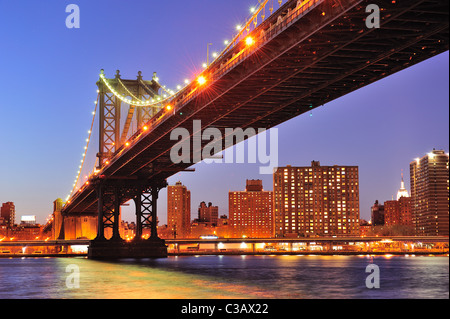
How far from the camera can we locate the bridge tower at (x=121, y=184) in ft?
266

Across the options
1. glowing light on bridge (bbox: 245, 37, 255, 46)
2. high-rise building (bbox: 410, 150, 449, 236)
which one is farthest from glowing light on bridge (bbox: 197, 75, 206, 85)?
high-rise building (bbox: 410, 150, 449, 236)

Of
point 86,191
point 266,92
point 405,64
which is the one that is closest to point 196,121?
point 266,92

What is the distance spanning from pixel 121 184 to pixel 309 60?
5078 centimetres

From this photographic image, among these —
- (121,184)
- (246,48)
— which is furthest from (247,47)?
(121,184)

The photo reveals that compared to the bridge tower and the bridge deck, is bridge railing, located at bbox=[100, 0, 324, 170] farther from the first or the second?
the bridge tower

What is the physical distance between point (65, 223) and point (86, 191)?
48613 millimetres

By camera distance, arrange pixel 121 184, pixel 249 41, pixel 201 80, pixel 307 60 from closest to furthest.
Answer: pixel 307 60
pixel 249 41
pixel 201 80
pixel 121 184

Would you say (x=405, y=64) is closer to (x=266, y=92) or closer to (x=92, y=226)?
(x=266, y=92)

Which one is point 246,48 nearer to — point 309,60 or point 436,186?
point 309,60

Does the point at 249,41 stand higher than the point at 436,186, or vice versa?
the point at 249,41

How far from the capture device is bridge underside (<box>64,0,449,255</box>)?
28.7m

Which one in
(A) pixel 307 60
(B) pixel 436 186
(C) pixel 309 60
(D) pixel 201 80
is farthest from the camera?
(D) pixel 201 80

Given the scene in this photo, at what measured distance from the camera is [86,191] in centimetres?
9569

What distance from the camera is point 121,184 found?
8219 cm
